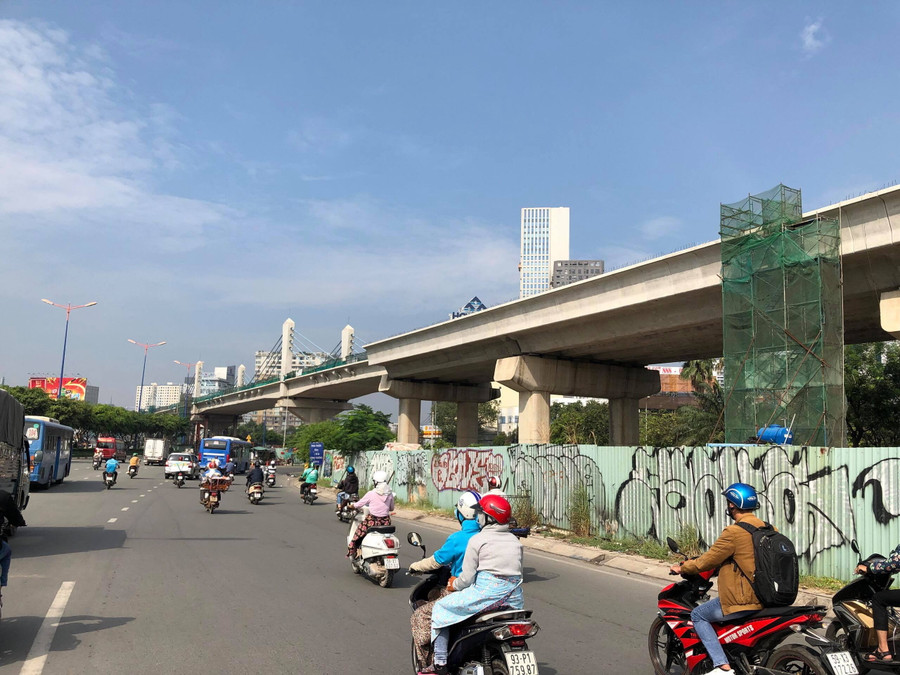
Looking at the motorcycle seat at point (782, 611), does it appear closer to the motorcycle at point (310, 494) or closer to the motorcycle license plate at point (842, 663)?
the motorcycle license plate at point (842, 663)

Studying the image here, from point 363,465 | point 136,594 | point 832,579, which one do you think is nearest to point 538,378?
point 363,465

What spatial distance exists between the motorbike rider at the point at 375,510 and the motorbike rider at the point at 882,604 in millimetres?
6545

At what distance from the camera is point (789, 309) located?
18.2 metres

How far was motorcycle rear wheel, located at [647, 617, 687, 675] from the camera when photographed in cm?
572

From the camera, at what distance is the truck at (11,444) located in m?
12.7

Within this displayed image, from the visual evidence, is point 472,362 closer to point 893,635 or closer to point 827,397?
point 827,397

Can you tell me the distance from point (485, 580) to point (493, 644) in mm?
398

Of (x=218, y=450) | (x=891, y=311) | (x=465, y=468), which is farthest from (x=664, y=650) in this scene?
(x=218, y=450)

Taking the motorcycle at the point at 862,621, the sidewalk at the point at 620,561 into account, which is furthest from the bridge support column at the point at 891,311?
the motorcycle at the point at 862,621

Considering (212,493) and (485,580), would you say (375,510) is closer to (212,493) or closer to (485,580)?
(485,580)

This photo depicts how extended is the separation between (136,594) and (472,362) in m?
27.4

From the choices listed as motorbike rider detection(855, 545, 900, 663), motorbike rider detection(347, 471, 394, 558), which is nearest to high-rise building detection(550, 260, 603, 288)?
motorbike rider detection(347, 471, 394, 558)

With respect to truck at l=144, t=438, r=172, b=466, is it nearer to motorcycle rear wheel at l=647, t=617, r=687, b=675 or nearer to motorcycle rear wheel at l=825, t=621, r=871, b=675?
motorcycle rear wheel at l=647, t=617, r=687, b=675

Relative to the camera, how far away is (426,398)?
45531mm
